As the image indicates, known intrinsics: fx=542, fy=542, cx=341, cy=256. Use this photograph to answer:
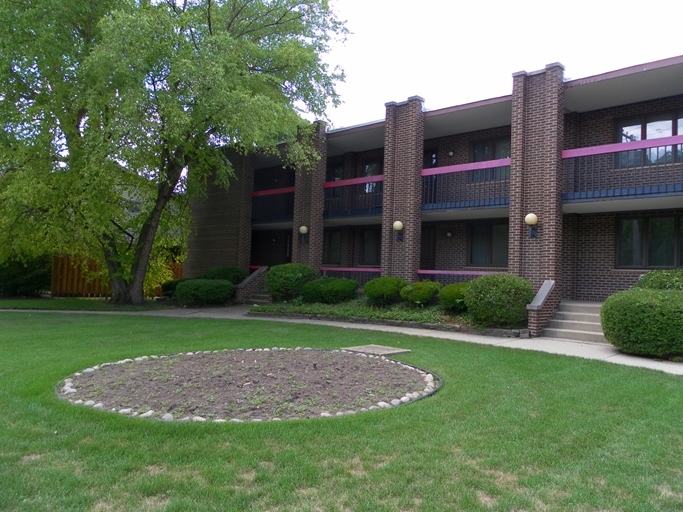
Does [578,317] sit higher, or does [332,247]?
[332,247]

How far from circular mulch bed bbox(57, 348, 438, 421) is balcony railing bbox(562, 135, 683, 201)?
796 cm

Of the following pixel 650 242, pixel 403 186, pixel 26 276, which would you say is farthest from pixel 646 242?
pixel 26 276

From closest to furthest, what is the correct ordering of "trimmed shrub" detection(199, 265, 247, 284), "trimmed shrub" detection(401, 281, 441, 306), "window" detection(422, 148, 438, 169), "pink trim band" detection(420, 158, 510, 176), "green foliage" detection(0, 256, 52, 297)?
"trimmed shrub" detection(401, 281, 441, 306) → "pink trim band" detection(420, 158, 510, 176) → "window" detection(422, 148, 438, 169) → "trimmed shrub" detection(199, 265, 247, 284) → "green foliage" detection(0, 256, 52, 297)

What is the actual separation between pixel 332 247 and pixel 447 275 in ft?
20.7

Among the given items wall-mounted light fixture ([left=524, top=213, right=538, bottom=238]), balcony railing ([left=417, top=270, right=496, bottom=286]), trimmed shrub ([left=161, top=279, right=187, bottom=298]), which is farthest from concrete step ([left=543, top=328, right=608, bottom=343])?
trimmed shrub ([left=161, top=279, right=187, bottom=298])

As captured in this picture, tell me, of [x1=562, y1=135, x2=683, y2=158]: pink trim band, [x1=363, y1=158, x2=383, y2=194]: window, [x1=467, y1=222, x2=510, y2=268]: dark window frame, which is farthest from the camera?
[x1=363, y1=158, x2=383, y2=194]: window

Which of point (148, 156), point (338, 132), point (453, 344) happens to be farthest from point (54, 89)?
point (453, 344)

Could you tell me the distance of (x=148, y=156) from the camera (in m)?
15.6

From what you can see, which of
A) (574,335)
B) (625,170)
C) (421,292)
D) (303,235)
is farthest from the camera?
(303,235)

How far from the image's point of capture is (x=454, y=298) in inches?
531

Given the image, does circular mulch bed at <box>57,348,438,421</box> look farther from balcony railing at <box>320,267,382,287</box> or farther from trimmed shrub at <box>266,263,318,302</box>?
balcony railing at <box>320,267,382,287</box>

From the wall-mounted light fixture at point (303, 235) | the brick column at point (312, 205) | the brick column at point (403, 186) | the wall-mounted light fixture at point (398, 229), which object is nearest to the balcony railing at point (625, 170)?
the brick column at point (403, 186)

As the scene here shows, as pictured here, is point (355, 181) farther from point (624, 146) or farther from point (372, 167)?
point (624, 146)

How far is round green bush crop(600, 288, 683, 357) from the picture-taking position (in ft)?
29.4
